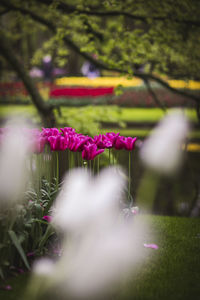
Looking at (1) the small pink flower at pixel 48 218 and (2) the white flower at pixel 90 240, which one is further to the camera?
(1) the small pink flower at pixel 48 218

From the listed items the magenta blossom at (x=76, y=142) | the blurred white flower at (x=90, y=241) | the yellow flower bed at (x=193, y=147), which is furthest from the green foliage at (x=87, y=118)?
the yellow flower bed at (x=193, y=147)

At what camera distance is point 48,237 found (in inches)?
124

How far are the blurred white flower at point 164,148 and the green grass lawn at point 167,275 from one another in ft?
18.9

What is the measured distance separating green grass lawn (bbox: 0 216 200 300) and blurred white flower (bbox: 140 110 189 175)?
5.77 meters

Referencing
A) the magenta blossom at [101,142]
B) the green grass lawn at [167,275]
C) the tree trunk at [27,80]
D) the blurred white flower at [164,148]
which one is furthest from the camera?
the blurred white flower at [164,148]

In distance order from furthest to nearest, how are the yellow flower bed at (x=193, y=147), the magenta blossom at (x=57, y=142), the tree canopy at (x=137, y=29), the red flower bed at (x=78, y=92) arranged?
1. the red flower bed at (x=78, y=92)
2. the yellow flower bed at (x=193, y=147)
3. the tree canopy at (x=137, y=29)
4. the magenta blossom at (x=57, y=142)

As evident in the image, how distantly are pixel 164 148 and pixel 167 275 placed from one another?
11434 mm

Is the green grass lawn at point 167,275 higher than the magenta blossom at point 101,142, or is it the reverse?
the magenta blossom at point 101,142

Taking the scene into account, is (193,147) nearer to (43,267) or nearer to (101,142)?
(101,142)

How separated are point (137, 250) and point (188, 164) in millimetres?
6977

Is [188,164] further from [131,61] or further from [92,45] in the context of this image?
[92,45]

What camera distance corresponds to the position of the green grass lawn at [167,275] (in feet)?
8.90

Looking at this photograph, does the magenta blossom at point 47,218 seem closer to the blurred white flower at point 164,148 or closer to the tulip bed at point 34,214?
the tulip bed at point 34,214

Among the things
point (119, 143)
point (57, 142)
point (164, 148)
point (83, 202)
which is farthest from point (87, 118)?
point (164, 148)
